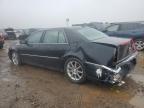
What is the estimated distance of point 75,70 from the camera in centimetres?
536

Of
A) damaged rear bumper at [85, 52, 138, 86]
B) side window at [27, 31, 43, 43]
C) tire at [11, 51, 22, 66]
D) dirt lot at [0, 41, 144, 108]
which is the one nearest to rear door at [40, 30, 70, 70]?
side window at [27, 31, 43, 43]

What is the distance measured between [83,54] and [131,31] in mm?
5950

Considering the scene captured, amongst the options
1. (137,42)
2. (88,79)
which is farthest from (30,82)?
(137,42)

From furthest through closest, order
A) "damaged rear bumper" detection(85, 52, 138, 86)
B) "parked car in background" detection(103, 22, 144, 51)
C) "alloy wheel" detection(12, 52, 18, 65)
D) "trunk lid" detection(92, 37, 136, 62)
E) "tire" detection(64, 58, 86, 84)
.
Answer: "parked car in background" detection(103, 22, 144, 51) < "alloy wheel" detection(12, 52, 18, 65) < "tire" detection(64, 58, 86, 84) < "trunk lid" detection(92, 37, 136, 62) < "damaged rear bumper" detection(85, 52, 138, 86)

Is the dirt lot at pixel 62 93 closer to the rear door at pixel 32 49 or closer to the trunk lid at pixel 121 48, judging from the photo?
the rear door at pixel 32 49

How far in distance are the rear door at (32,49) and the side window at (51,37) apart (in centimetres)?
30

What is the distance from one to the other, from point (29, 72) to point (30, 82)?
1.11 metres

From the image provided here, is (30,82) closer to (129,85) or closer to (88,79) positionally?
(88,79)

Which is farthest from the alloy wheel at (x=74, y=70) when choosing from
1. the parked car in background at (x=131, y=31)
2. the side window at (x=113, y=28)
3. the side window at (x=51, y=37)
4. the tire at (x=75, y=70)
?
the side window at (x=113, y=28)

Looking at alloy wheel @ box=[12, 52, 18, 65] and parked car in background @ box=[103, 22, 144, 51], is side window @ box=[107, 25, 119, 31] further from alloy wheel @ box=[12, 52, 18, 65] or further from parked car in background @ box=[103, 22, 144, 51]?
alloy wheel @ box=[12, 52, 18, 65]

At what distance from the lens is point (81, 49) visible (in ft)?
16.9

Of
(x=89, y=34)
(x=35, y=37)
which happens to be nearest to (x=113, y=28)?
(x=35, y=37)

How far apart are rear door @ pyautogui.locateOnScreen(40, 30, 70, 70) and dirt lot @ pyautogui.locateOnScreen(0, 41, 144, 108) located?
456 millimetres

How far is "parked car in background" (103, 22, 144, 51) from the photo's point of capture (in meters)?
9.93
